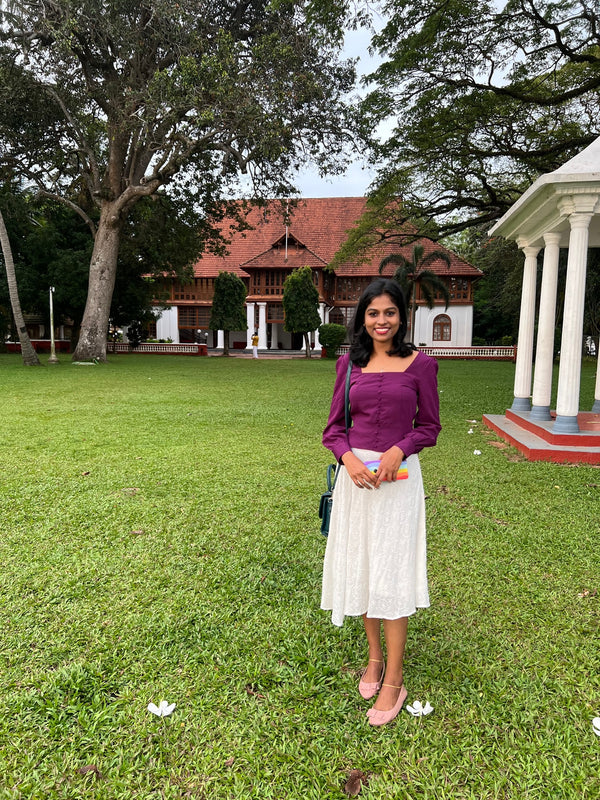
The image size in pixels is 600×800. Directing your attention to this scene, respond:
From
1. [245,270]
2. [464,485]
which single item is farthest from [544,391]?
[245,270]

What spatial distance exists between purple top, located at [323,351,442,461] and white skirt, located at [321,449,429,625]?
7cm

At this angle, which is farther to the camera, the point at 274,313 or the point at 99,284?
the point at 274,313

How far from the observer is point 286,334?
1416 inches

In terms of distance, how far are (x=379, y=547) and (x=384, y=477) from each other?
28 centimetres

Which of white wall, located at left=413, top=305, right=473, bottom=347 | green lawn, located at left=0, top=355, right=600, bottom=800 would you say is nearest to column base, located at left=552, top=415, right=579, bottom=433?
green lawn, located at left=0, top=355, right=600, bottom=800

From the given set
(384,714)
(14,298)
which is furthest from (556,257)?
(14,298)

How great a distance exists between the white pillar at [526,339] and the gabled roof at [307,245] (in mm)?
24005

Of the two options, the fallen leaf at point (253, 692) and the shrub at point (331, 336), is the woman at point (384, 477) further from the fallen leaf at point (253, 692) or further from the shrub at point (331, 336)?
the shrub at point (331, 336)

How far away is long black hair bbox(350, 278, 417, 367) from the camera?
1.92 meters

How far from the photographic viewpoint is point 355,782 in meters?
1.65

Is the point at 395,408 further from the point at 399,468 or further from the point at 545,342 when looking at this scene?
the point at 545,342

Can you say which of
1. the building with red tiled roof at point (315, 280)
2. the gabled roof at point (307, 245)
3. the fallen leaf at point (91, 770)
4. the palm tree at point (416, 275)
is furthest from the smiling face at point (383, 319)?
the gabled roof at point (307, 245)

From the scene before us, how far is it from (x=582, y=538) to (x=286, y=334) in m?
32.9

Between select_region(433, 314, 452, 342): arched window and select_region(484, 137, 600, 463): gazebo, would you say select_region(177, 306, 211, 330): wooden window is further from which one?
select_region(484, 137, 600, 463): gazebo
